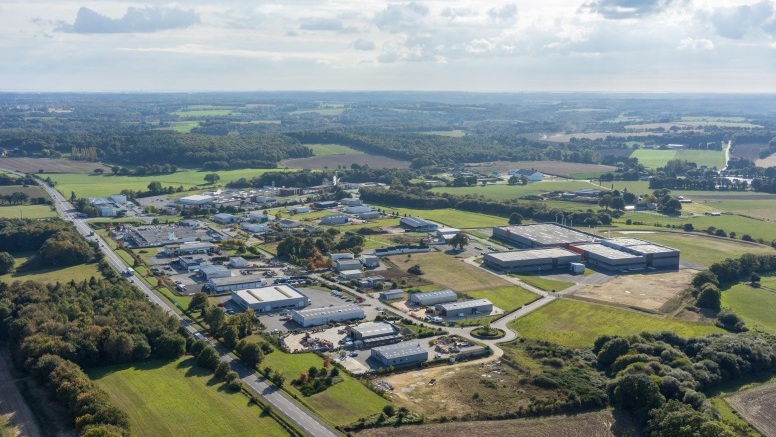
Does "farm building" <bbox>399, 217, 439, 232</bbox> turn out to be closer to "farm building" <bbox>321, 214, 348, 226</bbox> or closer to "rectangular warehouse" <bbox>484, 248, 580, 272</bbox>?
"farm building" <bbox>321, 214, 348, 226</bbox>

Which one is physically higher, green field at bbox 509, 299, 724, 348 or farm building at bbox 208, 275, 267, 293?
green field at bbox 509, 299, 724, 348

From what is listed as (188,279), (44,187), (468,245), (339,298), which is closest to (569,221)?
(468,245)

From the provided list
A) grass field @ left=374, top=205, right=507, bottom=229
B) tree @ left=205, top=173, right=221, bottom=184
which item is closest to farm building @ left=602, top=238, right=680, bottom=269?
grass field @ left=374, top=205, right=507, bottom=229

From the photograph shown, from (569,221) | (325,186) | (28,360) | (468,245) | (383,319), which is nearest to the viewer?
(28,360)

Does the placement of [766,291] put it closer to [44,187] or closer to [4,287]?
[4,287]

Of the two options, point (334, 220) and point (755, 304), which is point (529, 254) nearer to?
point (755, 304)

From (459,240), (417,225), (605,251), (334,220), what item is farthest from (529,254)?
(334,220)

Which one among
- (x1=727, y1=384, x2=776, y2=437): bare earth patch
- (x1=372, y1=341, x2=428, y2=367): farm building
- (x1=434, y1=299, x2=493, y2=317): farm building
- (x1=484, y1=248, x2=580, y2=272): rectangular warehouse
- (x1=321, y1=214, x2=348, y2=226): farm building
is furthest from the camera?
(x1=321, y1=214, x2=348, y2=226): farm building
